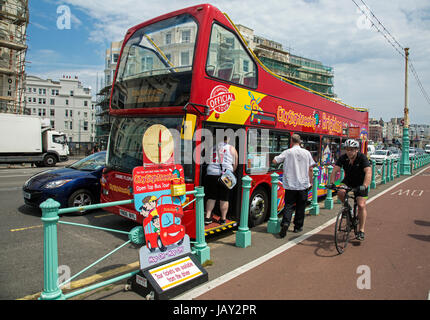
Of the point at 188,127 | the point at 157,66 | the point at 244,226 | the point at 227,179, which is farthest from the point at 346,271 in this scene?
the point at 157,66

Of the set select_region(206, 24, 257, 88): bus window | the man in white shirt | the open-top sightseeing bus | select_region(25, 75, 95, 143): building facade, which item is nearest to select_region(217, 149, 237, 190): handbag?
the open-top sightseeing bus

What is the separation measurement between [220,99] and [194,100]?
66 centimetres

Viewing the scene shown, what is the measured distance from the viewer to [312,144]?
29.5 feet

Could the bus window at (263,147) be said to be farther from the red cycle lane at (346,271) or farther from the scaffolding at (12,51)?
the scaffolding at (12,51)

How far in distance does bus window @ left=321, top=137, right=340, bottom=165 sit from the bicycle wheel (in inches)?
183

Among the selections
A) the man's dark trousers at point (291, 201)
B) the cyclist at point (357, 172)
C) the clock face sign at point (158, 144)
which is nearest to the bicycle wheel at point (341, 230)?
the cyclist at point (357, 172)

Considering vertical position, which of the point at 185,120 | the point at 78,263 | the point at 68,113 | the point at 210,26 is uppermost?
the point at 68,113

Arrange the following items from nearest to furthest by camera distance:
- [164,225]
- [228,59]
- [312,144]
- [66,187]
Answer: [164,225]
[228,59]
[66,187]
[312,144]

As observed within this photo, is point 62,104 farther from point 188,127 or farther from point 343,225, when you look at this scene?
point 343,225

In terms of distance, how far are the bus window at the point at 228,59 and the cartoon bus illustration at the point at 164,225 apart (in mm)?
2433
